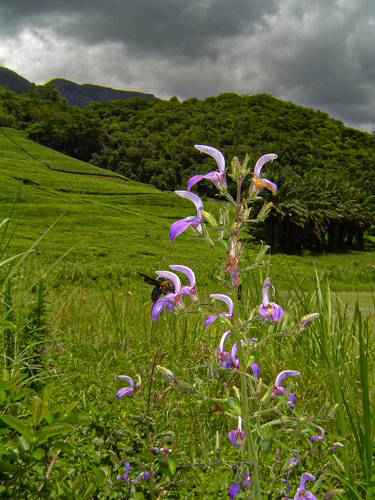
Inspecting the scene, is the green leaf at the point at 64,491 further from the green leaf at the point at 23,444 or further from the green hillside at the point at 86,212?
the green hillside at the point at 86,212

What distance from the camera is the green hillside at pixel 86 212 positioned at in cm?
965

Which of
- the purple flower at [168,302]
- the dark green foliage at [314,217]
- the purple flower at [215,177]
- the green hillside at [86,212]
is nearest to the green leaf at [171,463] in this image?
the purple flower at [168,302]

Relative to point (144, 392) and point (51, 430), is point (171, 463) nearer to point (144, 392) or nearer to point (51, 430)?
point (51, 430)

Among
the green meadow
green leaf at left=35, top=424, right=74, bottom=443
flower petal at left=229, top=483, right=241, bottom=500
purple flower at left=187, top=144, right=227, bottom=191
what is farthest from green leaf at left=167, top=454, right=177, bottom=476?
purple flower at left=187, top=144, right=227, bottom=191

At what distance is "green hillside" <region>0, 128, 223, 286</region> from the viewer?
9648 millimetres

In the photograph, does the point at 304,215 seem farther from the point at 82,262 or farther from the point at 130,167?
the point at 130,167

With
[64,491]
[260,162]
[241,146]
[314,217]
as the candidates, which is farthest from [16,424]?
[241,146]

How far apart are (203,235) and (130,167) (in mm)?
33470

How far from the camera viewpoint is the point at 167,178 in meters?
32.3

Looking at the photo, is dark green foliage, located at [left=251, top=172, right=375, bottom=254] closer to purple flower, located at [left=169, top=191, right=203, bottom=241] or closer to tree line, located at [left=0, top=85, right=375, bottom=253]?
tree line, located at [left=0, top=85, right=375, bottom=253]

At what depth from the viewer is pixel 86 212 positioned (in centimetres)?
1636

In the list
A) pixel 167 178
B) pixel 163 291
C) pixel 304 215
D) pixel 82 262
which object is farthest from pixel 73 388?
pixel 167 178

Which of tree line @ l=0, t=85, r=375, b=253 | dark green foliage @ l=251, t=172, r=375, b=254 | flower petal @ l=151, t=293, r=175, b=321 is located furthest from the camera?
tree line @ l=0, t=85, r=375, b=253

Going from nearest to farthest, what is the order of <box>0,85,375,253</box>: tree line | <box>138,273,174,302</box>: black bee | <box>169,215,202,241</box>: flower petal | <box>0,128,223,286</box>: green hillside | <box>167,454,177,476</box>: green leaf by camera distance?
<box>169,215,202,241</box>: flower petal → <box>167,454,177,476</box>: green leaf → <box>138,273,174,302</box>: black bee → <box>0,128,223,286</box>: green hillside → <box>0,85,375,253</box>: tree line
